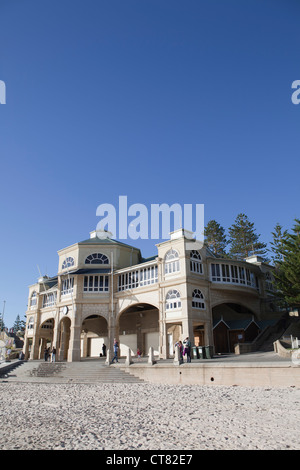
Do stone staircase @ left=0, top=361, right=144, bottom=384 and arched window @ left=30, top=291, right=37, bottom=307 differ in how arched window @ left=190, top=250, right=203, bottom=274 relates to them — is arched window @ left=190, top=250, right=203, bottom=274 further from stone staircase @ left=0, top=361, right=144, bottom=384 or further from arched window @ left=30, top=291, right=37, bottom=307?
arched window @ left=30, top=291, right=37, bottom=307

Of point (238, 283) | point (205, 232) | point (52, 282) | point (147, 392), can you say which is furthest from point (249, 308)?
point (205, 232)

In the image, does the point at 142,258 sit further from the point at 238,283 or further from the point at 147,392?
the point at 147,392

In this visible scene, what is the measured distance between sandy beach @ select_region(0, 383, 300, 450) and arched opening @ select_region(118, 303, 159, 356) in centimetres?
1839

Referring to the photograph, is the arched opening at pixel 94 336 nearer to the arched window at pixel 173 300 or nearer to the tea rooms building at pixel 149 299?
the tea rooms building at pixel 149 299

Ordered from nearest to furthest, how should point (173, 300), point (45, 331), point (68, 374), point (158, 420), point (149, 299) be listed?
point (158, 420), point (68, 374), point (173, 300), point (149, 299), point (45, 331)

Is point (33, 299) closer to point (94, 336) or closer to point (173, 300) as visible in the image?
point (94, 336)

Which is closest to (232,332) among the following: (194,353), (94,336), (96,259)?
(194,353)

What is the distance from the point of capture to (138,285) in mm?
30719

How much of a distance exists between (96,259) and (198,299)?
12.9 m

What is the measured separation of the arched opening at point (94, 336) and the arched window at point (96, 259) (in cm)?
625

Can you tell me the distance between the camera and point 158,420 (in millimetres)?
9211

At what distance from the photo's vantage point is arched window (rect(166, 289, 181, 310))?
2676 cm

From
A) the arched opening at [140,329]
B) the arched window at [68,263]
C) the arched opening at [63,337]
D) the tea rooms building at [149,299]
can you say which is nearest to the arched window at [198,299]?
the tea rooms building at [149,299]
